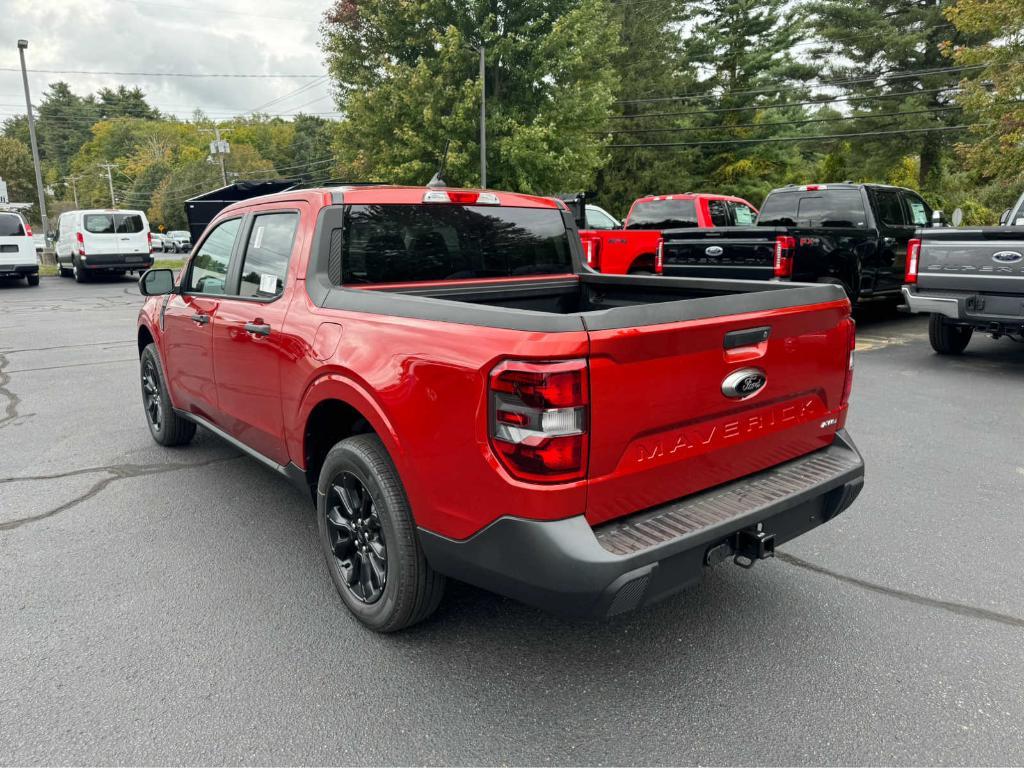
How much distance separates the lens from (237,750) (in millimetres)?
2311

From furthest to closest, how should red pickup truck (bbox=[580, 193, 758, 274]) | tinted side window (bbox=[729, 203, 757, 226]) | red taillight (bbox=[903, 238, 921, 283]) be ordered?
tinted side window (bbox=[729, 203, 757, 226])
red pickup truck (bbox=[580, 193, 758, 274])
red taillight (bbox=[903, 238, 921, 283])

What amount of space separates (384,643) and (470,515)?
0.87m

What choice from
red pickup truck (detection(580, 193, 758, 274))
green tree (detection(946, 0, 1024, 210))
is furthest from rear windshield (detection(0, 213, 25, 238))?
green tree (detection(946, 0, 1024, 210))

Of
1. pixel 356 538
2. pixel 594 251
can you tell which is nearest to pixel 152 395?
pixel 356 538

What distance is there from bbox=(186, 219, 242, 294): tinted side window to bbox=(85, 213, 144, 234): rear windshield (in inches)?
791

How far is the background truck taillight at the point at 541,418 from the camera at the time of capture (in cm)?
218

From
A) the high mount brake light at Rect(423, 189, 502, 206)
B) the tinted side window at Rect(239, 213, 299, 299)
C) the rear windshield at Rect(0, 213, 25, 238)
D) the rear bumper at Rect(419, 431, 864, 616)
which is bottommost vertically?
the rear bumper at Rect(419, 431, 864, 616)

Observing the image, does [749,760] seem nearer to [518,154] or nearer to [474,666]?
[474,666]

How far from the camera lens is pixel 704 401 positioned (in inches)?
99.5

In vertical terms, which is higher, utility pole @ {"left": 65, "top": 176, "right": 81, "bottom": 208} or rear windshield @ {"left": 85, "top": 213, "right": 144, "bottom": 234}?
utility pole @ {"left": 65, "top": 176, "right": 81, "bottom": 208}

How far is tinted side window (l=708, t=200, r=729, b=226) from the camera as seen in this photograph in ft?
46.2

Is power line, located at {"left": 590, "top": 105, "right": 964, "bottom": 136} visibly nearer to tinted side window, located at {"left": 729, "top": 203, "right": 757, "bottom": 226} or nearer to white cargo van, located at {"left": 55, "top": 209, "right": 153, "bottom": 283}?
tinted side window, located at {"left": 729, "top": 203, "right": 757, "bottom": 226}

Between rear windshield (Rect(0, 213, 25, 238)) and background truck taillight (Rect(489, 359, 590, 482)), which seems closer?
background truck taillight (Rect(489, 359, 590, 482))

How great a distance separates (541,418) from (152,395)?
14.7 ft
